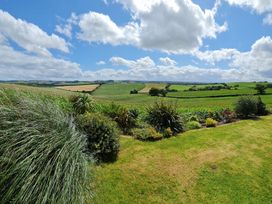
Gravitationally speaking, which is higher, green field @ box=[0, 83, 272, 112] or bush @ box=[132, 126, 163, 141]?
bush @ box=[132, 126, 163, 141]

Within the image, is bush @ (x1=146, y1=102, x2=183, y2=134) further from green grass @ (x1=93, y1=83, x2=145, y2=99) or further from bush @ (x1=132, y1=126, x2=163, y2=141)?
green grass @ (x1=93, y1=83, x2=145, y2=99)

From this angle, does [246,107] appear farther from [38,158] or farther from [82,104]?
[38,158]

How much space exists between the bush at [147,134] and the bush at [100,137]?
2684 mm

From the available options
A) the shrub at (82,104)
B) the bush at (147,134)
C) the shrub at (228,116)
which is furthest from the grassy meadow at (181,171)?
the shrub at (228,116)

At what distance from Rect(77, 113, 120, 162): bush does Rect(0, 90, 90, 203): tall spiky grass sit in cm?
296

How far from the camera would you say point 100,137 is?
10.3 meters

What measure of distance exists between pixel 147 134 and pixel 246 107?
38.5 ft

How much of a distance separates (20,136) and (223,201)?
6.99m

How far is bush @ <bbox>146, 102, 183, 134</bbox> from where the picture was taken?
14.7 metres

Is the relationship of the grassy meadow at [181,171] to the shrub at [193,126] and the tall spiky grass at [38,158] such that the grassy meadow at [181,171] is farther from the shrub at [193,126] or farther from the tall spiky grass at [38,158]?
the shrub at [193,126]

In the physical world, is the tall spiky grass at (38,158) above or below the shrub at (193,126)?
above

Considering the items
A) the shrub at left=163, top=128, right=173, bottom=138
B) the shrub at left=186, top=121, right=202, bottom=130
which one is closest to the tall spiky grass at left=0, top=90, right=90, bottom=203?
the shrub at left=163, top=128, right=173, bottom=138

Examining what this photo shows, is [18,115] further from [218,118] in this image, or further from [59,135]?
[218,118]

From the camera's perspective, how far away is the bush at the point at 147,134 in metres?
13.2
